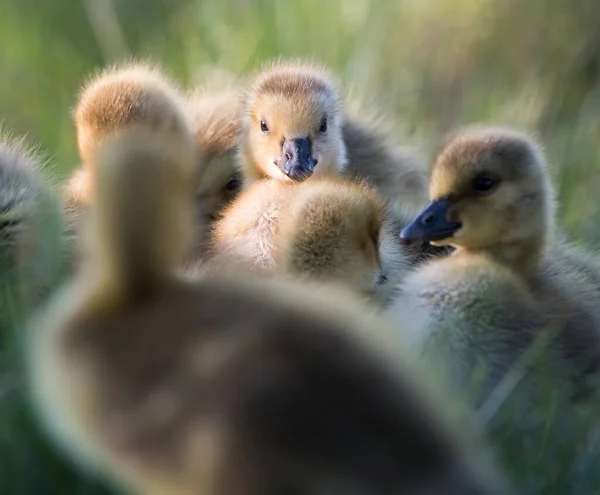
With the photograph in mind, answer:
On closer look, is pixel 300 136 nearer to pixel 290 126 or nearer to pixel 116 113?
pixel 290 126

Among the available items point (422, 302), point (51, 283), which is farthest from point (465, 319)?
point (51, 283)

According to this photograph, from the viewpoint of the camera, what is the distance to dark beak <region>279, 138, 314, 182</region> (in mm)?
2574

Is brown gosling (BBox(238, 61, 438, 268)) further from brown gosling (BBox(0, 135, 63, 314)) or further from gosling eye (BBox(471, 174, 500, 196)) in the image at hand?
brown gosling (BBox(0, 135, 63, 314))

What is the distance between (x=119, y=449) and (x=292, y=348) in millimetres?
222

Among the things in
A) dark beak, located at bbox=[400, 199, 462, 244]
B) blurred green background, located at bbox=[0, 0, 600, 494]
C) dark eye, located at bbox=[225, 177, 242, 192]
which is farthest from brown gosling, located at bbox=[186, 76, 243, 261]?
blurred green background, located at bbox=[0, 0, 600, 494]

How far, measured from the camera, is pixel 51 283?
6.34 feet

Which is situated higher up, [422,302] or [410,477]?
[422,302]

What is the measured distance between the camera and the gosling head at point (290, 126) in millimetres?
2682

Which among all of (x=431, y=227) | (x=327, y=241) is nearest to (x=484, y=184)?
(x=431, y=227)

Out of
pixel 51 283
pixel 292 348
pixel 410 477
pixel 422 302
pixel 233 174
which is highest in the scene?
pixel 233 174

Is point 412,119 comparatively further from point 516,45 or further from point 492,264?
point 492,264

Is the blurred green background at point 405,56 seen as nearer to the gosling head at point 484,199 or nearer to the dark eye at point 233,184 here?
the dark eye at point 233,184

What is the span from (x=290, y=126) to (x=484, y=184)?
58 centimetres

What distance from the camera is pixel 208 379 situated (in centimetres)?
135
